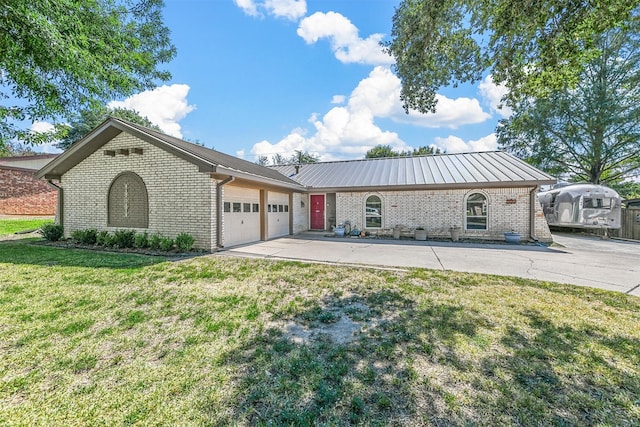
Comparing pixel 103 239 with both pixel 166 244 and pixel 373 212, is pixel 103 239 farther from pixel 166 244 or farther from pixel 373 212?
pixel 373 212

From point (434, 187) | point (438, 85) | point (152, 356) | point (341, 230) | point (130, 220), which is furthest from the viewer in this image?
point (341, 230)

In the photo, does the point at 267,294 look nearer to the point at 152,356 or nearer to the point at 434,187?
the point at 152,356

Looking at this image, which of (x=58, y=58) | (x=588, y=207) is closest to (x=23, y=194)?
(x=58, y=58)

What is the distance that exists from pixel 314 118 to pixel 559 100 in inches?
722

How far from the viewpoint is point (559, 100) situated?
20547 millimetres

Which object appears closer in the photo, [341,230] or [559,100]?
[341,230]

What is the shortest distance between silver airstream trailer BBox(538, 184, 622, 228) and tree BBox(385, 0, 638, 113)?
36.2 feet

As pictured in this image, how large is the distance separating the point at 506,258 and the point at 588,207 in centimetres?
904

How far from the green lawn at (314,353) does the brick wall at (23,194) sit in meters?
17.8

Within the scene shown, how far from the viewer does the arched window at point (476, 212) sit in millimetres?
12289

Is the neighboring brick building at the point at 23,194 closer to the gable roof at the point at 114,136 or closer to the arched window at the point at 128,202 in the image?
the gable roof at the point at 114,136

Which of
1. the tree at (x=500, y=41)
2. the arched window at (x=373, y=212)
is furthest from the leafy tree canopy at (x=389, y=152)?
the tree at (x=500, y=41)

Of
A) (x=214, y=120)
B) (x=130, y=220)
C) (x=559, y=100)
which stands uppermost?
(x=559, y=100)

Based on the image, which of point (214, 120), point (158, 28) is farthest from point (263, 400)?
point (214, 120)
